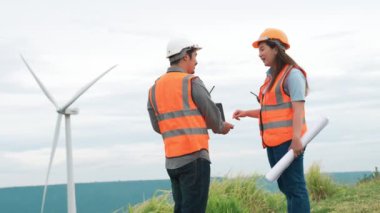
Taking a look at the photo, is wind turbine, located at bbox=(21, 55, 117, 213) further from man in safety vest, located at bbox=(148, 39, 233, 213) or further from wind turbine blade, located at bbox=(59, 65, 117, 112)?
man in safety vest, located at bbox=(148, 39, 233, 213)

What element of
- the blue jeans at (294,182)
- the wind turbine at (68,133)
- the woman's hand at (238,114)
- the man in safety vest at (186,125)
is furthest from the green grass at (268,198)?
the man in safety vest at (186,125)

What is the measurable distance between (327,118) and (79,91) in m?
5.72

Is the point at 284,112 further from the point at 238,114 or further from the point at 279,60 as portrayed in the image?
the point at 238,114

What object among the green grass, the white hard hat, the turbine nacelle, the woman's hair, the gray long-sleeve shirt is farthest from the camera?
the turbine nacelle

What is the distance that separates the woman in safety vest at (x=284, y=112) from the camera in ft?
17.4

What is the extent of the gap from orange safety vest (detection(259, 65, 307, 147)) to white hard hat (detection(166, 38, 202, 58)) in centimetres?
77

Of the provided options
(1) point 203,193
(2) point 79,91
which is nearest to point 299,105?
(1) point 203,193

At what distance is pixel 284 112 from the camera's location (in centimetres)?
544

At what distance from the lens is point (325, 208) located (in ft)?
32.7

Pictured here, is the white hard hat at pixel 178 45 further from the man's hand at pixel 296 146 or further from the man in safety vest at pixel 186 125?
the man's hand at pixel 296 146

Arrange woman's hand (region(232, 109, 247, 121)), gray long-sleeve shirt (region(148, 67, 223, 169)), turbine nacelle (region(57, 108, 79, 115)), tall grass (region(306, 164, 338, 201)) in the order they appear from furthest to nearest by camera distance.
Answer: tall grass (region(306, 164, 338, 201)) → turbine nacelle (region(57, 108, 79, 115)) → woman's hand (region(232, 109, 247, 121)) → gray long-sleeve shirt (region(148, 67, 223, 169))

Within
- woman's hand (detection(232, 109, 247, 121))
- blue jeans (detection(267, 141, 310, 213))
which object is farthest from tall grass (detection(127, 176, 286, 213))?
blue jeans (detection(267, 141, 310, 213))

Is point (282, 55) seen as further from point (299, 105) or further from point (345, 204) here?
point (345, 204)

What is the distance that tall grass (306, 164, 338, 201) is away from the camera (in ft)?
40.4
